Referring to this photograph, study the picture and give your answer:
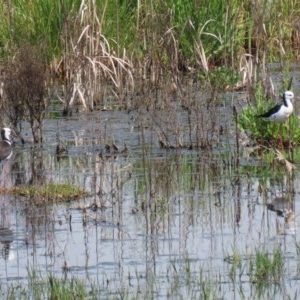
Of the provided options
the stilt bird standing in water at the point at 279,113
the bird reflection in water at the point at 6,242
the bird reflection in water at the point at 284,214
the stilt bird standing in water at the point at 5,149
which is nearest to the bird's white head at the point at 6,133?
the stilt bird standing in water at the point at 5,149

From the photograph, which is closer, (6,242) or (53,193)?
(6,242)

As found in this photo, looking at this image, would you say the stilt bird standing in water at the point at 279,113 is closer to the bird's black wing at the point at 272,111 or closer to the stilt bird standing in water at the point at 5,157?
the bird's black wing at the point at 272,111

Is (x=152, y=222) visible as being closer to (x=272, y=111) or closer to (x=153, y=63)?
(x=272, y=111)

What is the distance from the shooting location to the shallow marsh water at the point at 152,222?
8.39m

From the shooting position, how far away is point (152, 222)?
1038 cm

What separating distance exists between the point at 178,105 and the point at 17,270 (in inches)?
353

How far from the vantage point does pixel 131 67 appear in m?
17.7

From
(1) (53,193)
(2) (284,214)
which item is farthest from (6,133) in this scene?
(2) (284,214)

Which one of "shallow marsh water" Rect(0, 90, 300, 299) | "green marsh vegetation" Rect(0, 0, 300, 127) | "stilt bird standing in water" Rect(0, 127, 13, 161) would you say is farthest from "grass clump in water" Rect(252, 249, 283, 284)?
"green marsh vegetation" Rect(0, 0, 300, 127)

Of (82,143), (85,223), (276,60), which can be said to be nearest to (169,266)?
(85,223)

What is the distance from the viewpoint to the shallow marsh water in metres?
8.39

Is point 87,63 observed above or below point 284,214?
above

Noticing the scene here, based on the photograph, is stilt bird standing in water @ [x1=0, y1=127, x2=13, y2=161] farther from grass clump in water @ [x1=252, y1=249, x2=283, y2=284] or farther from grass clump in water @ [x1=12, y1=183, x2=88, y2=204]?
grass clump in water @ [x1=252, y1=249, x2=283, y2=284]

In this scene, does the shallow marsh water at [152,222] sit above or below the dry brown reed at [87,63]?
below
